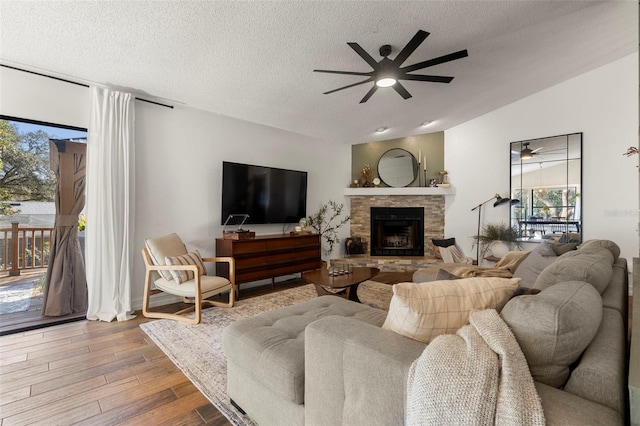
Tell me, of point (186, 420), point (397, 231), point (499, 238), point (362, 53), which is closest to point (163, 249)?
point (186, 420)

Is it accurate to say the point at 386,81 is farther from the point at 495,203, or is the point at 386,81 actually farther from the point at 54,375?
the point at 495,203

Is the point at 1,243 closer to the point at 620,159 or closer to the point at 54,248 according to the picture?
the point at 54,248

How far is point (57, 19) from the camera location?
2055mm

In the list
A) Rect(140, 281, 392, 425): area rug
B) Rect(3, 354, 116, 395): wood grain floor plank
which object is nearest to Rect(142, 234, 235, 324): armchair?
Rect(140, 281, 392, 425): area rug

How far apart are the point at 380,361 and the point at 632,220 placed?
16.1 ft

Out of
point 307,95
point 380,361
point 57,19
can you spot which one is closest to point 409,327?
point 380,361

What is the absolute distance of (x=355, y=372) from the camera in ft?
3.34

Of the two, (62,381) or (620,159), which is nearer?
(62,381)

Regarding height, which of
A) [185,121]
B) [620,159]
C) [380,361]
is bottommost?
[380,361]

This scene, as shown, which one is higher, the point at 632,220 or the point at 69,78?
the point at 69,78

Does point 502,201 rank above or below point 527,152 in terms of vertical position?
below

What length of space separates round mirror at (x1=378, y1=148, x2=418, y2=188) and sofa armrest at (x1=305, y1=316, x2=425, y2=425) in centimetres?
527

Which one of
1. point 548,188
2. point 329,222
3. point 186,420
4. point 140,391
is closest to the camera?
point 186,420

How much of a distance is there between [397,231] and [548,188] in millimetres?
2635
